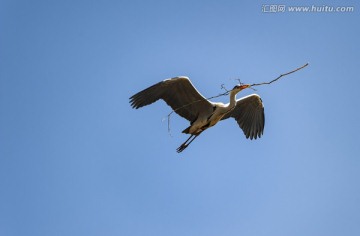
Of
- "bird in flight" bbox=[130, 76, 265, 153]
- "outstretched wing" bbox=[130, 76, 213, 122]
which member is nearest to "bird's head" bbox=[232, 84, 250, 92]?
"bird in flight" bbox=[130, 76, 265, 153]

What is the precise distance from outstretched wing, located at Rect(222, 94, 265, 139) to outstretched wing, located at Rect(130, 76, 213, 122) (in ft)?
4.08

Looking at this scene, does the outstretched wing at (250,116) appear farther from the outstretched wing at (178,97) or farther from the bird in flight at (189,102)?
the outstretched wing at (178,97)

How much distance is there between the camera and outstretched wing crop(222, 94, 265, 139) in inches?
535

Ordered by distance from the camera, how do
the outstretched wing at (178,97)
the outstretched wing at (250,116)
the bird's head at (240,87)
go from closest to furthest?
1. the bird's head at (240,87)
2. the outstretched wing at (178,97)
3. the outstretched wing at (250,116)

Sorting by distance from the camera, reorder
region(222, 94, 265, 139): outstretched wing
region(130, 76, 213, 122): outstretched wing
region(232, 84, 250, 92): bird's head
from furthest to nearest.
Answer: region(222, 94, 265, 139): outstretched wing
region(130, 76, 213, 122): outstretched wing
region(232, 84, 250, 92): bird's head

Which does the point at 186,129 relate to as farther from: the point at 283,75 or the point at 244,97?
the point at 283,75

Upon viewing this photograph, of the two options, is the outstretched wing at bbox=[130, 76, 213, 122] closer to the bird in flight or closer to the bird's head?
the bird in flight

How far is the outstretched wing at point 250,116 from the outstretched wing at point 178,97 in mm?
1245

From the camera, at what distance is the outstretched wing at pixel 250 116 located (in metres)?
13.6

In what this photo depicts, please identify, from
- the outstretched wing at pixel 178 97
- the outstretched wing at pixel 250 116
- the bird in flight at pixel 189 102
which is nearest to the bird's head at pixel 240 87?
the bird in flight at pixel 189 102

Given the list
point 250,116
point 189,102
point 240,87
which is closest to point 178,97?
point 189,102

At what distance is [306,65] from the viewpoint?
7980 millimetres

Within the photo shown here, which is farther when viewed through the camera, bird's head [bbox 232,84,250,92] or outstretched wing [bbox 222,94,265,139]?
outstretched wing [bbox 222,94,265,139]

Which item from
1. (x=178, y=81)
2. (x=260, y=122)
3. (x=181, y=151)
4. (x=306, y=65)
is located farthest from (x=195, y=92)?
(x=306, y=65)
